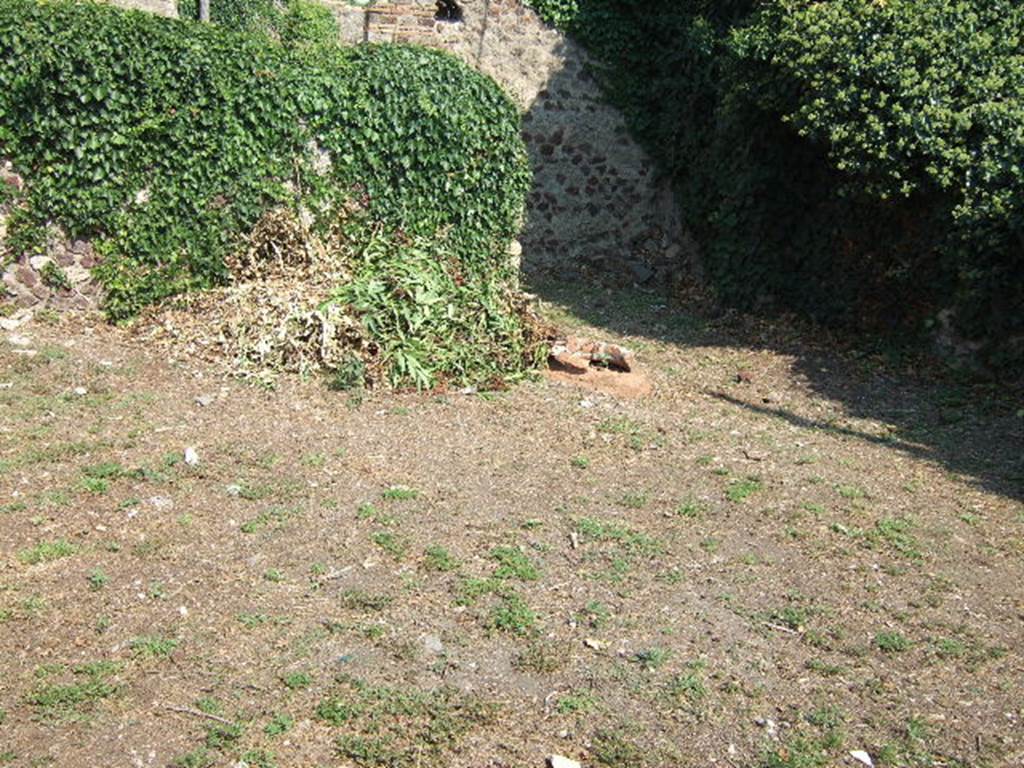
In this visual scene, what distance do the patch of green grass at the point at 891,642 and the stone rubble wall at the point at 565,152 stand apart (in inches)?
330

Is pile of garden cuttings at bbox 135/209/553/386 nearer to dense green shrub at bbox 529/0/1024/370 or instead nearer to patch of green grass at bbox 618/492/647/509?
patch of green grass at bbox 618/492/647/509

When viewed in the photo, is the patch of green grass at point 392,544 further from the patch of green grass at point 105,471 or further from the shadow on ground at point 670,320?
the shadow on ground at point 670,320

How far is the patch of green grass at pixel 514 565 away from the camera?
5.11 metres

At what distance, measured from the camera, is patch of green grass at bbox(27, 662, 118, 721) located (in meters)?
3.88

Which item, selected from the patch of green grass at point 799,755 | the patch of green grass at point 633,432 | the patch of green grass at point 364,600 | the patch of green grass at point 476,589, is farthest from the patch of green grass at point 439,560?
the patch of green grass at point 633,432

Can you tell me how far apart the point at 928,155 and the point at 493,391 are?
4.28 meters

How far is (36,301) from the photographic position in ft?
27.3

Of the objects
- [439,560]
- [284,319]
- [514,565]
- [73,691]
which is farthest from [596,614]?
[284,319]

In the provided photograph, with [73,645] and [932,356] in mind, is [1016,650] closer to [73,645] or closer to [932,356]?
[73,645]

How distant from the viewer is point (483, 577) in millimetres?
5090

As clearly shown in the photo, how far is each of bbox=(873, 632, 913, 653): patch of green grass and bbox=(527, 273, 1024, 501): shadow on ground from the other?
7.77 feet

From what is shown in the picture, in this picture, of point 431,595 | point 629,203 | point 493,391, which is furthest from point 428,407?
point 629,203

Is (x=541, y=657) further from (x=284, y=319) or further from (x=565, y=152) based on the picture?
(x=565, y=152)

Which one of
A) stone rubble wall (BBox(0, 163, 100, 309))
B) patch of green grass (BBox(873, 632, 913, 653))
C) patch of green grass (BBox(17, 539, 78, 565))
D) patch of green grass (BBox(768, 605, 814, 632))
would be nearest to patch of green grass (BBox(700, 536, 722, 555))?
patch of green grass (BBox(768, 605, 814, 632))
